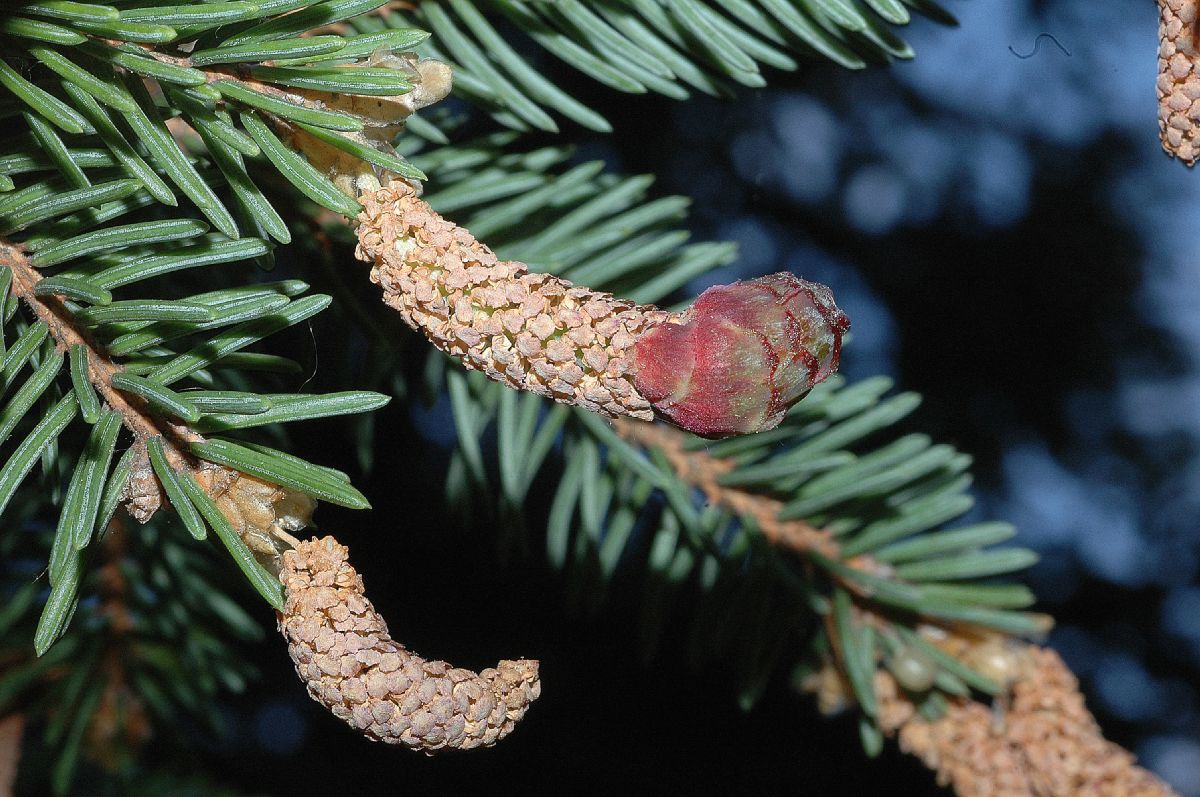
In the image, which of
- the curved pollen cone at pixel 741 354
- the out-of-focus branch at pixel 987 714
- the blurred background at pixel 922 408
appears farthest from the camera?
the blurred background at pixel 922 408

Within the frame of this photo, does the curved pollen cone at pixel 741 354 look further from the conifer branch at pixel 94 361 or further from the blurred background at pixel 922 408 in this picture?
the blurred background at pixel 922 408

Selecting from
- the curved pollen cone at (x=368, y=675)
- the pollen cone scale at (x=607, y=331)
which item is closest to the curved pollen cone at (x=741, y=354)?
the pollen cone scale at (x=607, y=331)

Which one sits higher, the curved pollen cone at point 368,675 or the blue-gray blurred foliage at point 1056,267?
the blue-gray blurred foliage at point 1056,267

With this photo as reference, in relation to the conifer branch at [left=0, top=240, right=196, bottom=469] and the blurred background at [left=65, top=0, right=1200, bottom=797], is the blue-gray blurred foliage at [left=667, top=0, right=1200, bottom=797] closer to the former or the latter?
the blurred background at [left=65, top=0, right=1200, bottom=797]

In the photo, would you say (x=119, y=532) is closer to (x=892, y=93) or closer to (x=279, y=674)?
(x=279, y=674)

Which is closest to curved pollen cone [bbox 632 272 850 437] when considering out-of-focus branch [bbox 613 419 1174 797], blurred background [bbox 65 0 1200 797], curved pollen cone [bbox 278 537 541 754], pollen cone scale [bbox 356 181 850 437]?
pollen cone scale [bbox 356 181 850 437]

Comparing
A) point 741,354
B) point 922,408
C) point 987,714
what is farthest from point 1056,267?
point 741,354

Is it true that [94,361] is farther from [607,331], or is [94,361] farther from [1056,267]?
[1056,267]
